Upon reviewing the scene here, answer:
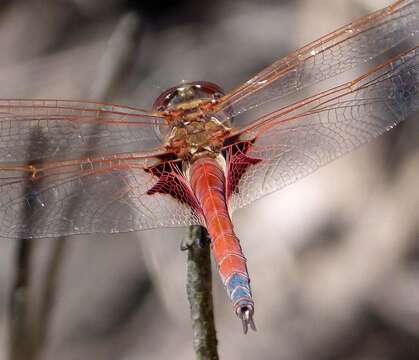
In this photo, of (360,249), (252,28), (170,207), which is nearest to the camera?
(170,207)

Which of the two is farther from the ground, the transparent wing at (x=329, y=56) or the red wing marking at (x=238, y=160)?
the transparent wing at (x=329, y=56)

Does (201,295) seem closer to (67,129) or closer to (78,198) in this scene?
(78,198)

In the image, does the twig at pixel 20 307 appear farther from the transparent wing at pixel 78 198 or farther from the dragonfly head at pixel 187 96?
the dragonfly head at pixel 187 96

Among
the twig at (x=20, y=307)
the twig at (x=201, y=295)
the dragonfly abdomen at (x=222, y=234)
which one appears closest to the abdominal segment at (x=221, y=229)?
the dragonfly abdomen at (x=222, y=234)

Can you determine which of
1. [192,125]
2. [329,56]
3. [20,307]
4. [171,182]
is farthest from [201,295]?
[20,307]

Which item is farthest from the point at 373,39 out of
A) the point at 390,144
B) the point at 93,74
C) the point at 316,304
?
the point at 93,74

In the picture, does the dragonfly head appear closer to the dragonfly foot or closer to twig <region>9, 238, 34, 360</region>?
the dragonfly foot

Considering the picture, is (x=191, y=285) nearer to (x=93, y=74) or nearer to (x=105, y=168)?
(x=105, y=168)
